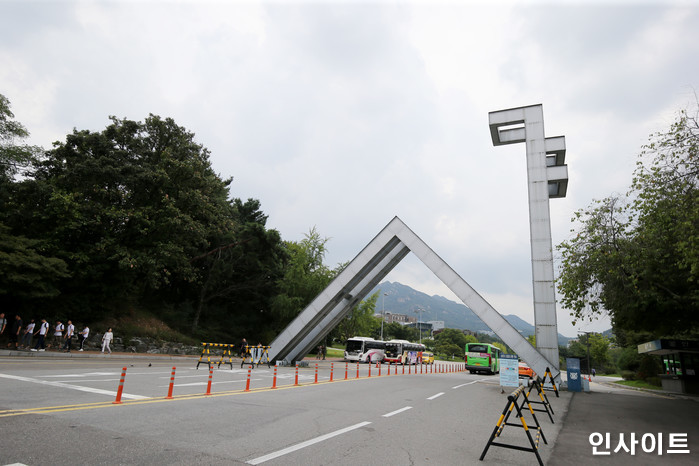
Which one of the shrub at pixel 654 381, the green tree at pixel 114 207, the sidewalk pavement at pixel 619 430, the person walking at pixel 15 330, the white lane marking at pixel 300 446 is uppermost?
the green tree at pixel 114 207

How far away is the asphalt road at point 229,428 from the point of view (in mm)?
5109

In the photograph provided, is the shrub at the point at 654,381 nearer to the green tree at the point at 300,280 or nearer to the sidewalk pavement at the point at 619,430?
the sidewalk pavement at the point at 619,430

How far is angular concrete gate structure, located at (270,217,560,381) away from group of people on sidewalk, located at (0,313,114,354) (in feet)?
37.7

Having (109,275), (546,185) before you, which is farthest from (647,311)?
(109,275)

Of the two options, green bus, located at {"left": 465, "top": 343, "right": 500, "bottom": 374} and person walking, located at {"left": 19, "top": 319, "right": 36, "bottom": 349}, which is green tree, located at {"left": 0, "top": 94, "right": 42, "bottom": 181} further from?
green bus, located at {"left": 465, "top": 343, "right": 500, "bottom": 374}

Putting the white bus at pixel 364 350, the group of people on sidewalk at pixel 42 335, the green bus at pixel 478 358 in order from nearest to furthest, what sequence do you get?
the group of people on sidewalk at pixel 42 335, the green bus at pixel 478 358, the white bus at pixel 364 350

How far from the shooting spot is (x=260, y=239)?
38.4m

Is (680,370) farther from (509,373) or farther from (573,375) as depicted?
(509,373)

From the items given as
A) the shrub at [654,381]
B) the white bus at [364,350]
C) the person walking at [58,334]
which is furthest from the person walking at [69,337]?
the shrub at [654,381]

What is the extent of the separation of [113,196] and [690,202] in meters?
29.5

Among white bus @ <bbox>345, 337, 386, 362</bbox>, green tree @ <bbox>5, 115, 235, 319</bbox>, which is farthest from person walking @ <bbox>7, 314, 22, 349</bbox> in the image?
white bus @ <bbox>345, 337, 386, 362</bbox>

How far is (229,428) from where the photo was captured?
677 cm

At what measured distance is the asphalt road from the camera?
201 inches

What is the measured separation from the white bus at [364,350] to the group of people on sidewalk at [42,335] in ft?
87.1
